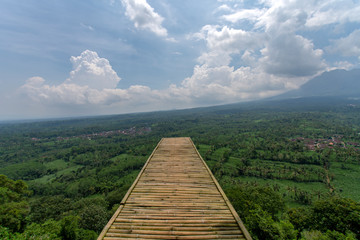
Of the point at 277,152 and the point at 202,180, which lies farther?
the point at 277,152

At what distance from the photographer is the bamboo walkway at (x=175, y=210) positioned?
15.5ft

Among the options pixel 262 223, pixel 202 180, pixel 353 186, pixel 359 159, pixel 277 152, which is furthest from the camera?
pixel 277 152

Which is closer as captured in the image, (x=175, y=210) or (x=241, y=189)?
(x=175, y=210)

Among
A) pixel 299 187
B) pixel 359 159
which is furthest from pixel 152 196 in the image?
pixel 359 159

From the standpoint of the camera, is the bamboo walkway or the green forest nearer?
the bamboo walkway

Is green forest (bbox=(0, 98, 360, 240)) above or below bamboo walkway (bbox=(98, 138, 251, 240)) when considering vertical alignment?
below

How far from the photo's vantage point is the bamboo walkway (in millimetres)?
4730

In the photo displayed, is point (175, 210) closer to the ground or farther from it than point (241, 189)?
farther from it

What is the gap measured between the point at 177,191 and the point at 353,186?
60825mm

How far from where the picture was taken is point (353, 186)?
40312 millimetres

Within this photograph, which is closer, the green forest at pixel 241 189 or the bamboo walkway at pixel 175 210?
the bamboo walkway at pixel 175 210

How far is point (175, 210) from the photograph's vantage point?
571 centimetres

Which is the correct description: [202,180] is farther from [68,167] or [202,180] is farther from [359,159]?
[68,167]

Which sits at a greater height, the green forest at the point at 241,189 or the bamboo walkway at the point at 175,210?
the bamboo walkway at the point at 175,210
